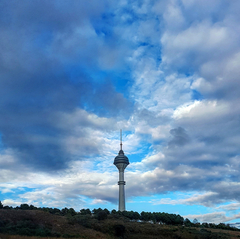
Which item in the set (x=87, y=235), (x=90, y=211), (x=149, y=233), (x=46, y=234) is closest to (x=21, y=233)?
(x=46, y=234)

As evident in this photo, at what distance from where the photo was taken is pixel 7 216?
56.3 meters

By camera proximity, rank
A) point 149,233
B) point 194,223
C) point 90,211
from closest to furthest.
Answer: point 149,233 < point 90,211 < point 194,223

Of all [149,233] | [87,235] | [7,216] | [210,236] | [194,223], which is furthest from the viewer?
[194,223]

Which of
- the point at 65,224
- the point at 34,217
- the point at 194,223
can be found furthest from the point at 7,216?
the point at 194,223

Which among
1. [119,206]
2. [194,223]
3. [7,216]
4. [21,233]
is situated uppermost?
[119,206]

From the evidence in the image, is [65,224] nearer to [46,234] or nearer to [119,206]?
[46,234]

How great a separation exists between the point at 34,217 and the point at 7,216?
18.9 ft

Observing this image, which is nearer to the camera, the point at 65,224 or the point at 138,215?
the point at 65,224

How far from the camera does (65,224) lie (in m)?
58.0

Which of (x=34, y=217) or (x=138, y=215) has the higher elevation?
(x=138, y=215)

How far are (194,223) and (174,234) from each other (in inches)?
2604

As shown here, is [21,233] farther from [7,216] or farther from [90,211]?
[90,211]

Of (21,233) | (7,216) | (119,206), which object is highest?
(119,206)

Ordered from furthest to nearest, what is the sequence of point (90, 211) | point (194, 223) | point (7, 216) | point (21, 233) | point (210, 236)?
point (194, 223)
point (90, 211)
point (210, 236)
point (7, 216)
point (21, 233)
